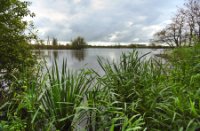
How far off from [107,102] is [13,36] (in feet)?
11.5

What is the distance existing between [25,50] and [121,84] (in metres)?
3.09

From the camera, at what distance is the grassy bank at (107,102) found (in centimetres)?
199

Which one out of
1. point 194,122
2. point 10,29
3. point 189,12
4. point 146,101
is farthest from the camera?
point 189,12

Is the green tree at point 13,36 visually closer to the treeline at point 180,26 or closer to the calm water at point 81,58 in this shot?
the calm water at point 81,58

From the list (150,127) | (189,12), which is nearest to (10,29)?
(150,127)

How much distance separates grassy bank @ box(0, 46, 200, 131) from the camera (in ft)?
6.54

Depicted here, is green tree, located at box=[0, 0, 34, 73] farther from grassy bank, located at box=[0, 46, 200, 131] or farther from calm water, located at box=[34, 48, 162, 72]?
grassy bank, located at box=[0, 46, 200, 131]

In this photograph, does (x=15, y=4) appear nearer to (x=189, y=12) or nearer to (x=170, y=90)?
(x=170, y=90)

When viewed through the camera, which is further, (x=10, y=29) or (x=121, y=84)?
(x=10, y=29)

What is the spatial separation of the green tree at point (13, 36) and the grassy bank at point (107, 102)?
245 cm

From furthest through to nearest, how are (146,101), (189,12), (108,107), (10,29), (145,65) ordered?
1. (189,12)
2. (10,29)
3. (145,65)
4. (146,101)
5. (108,107)

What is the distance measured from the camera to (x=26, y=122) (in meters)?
2.24

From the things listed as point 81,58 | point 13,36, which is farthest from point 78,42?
point 13,36

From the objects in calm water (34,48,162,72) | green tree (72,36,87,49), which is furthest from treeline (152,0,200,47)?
green tree (72,36,87,49)
